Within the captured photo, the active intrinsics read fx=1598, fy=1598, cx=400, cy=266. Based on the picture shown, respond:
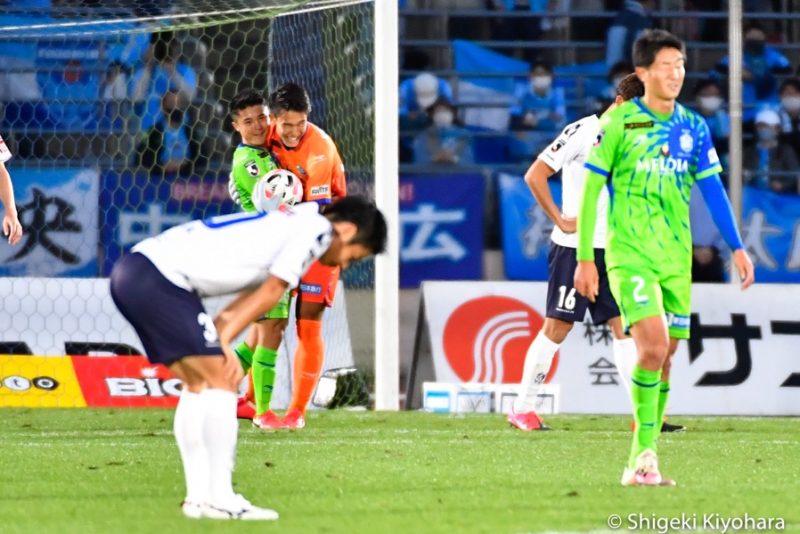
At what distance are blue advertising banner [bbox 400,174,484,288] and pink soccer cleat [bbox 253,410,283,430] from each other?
577 cm

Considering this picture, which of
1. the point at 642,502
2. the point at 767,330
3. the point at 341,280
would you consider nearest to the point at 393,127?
the point at 341,280

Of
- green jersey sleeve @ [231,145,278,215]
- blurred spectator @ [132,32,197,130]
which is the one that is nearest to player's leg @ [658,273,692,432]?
green jersey sleeve @ [231,145,278,215]

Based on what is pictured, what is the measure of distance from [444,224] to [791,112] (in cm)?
448

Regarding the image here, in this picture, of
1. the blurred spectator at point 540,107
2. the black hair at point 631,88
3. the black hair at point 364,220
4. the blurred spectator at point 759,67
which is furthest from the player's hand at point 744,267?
the blurred spectator at point 759,67

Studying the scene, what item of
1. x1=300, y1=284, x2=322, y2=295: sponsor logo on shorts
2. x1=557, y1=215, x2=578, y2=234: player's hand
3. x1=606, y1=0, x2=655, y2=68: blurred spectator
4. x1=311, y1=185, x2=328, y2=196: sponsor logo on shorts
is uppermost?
x1=606, y1=0, x2=655, y2=68: blurred spectator

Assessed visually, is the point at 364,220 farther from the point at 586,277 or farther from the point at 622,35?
the point at 622,35

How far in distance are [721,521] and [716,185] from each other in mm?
1828

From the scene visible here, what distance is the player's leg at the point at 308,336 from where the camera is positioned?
29.9ft

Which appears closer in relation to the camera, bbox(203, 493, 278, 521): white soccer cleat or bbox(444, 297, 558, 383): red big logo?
bbox(203, 493, 278, 521): white soccer cleat

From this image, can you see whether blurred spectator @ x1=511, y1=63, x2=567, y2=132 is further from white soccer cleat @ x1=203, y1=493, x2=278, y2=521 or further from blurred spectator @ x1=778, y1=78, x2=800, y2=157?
white soccer cleat @ x1=203, y1=493, x2=278, y2=521

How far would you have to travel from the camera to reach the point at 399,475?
6.75 meters

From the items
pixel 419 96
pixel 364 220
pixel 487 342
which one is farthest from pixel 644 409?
pixel 419 96

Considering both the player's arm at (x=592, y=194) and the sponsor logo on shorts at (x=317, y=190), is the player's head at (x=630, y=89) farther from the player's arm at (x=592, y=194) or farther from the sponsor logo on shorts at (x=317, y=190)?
the player's arm at (x=592, y=194)

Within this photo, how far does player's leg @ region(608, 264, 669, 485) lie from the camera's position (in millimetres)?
6254
